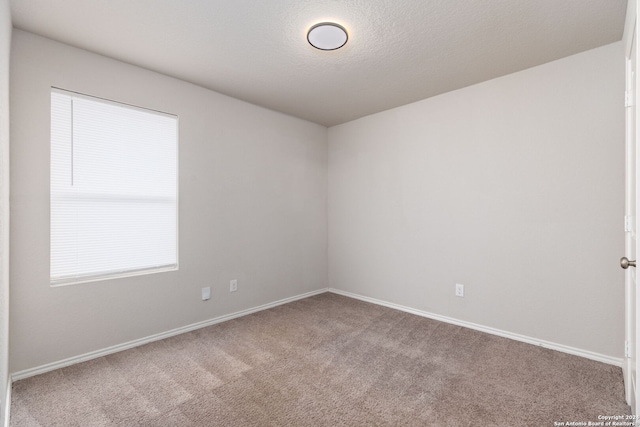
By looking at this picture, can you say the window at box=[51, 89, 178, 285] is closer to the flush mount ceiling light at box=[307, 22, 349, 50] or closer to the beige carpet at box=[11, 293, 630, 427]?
the beige carpet at box=[11, 293, 630, 427]

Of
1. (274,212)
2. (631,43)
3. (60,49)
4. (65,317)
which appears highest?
(60,49)

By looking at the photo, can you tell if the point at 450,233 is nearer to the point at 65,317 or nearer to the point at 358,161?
the point at 358,161

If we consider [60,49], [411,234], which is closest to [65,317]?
[60,49]

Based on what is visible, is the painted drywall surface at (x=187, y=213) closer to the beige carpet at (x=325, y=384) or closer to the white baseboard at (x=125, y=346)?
the white baseboard at (x=125, y=346)

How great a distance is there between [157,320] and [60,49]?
229 cm

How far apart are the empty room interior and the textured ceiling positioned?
19 millimetres

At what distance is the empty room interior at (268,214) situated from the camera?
1.90m

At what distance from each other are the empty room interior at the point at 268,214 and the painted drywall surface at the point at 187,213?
2 cm

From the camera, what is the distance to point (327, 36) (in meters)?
2.16

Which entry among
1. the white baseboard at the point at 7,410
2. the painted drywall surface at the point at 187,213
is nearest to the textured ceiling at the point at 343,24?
the painted drywall surface at the point at 187,213

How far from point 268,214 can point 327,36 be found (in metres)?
A: 2.10

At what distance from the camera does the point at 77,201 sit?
2.37 meters

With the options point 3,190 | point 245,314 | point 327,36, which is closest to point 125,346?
point 245,314

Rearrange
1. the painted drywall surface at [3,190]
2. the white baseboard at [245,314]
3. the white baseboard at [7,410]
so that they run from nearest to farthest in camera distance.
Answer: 1. the painted drywall surface at [3,190]
2. the white baseboard at [7,410]
3. the white baseboard at [245,314]
